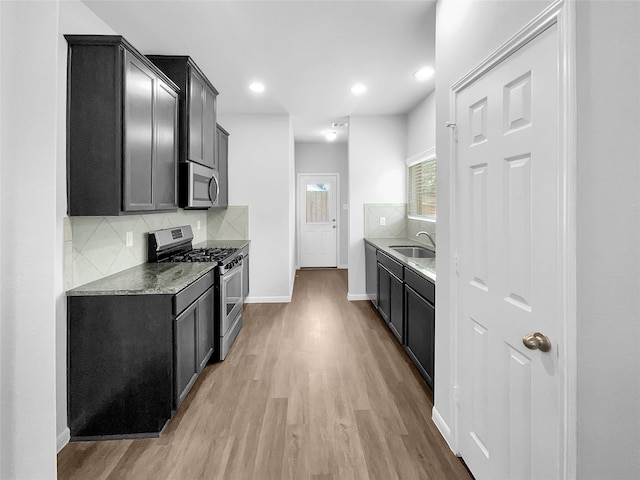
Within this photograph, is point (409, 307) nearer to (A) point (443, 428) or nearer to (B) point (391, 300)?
(B) point (391, 300)

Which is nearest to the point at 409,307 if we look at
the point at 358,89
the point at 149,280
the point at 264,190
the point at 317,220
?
the point at 149,280

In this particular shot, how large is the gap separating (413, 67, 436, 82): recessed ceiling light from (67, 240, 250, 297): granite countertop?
2692 millimetres

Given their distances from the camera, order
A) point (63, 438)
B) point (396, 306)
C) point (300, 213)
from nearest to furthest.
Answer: point (63, 438) < point (396, 306) < point (300, 213)

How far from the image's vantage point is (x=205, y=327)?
9.56ft

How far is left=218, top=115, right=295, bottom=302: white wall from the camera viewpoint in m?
5.22

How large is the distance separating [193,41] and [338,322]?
10.5 ft

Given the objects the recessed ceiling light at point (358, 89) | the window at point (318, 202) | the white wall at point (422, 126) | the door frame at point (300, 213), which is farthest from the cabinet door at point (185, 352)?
the window at point (318, 202)

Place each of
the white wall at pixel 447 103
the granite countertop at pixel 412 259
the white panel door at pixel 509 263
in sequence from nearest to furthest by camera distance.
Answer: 1. the white panel door at pixel 509 263
2. the white wall at pixel 447 103
3. the granite countertop at pixel 412 259

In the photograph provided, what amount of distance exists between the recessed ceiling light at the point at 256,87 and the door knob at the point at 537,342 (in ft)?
11.9

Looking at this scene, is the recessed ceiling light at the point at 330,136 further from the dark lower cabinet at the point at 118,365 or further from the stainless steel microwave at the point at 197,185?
the dark lower cabinet at the point at 118,365

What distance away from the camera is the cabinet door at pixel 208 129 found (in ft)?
11.6

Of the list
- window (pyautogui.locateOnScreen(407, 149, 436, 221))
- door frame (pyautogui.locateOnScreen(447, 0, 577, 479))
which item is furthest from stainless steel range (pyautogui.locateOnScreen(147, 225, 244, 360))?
door frame (pyautogui.locateOnScreen(447, 0, 577, 479))

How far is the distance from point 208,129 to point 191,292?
1863 millimetres

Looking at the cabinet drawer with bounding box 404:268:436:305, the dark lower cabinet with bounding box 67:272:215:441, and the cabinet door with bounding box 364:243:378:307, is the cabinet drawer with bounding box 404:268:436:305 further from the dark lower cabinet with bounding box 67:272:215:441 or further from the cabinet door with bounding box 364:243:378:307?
the dark lower cabinet with bounding box 67:272:215:441
